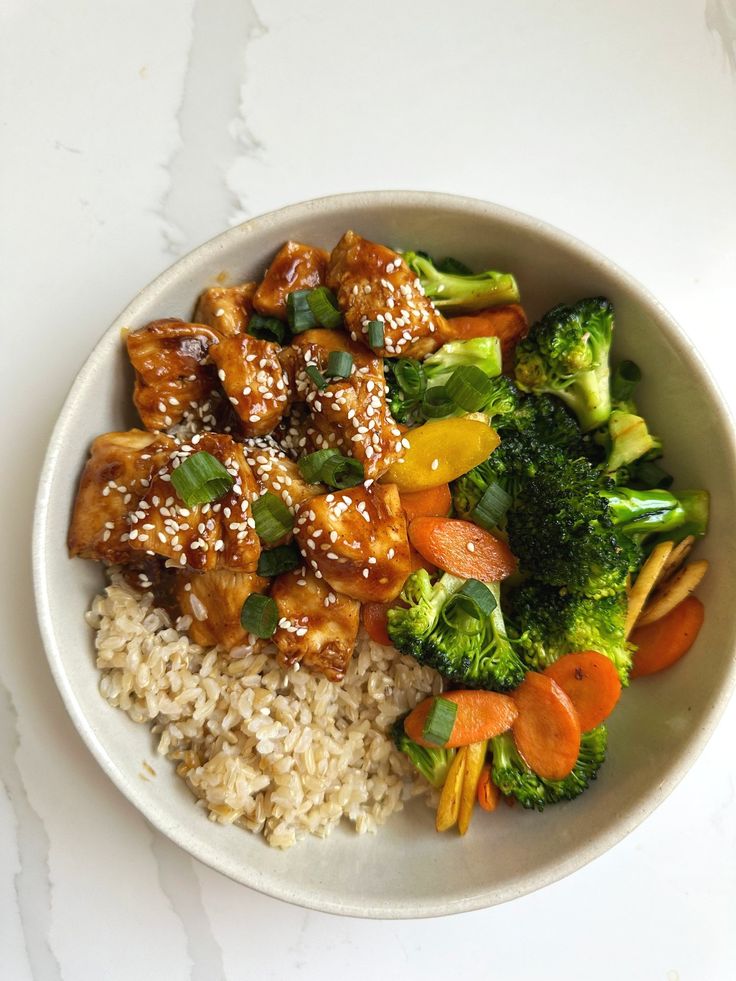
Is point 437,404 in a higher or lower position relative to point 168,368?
lower

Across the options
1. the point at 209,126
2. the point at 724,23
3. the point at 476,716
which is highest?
the point at 724,23

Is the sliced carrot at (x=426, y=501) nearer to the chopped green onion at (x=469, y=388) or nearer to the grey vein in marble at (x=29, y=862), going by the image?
the chopped green onion at (x=469, y=388)

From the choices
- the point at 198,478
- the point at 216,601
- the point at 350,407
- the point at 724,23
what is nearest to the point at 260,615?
the point at 216,601

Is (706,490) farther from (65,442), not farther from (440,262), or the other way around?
(65,442)

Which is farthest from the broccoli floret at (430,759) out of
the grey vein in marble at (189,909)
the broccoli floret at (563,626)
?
the grey vein in marble at (189,909)

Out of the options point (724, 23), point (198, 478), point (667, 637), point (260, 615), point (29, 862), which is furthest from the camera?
point (724, 23)

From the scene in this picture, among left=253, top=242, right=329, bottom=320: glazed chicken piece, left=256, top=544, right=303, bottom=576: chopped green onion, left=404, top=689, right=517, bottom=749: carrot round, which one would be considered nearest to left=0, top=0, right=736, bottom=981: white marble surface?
left=253, top=242, right=329, bottom=320: glazed chicken piece

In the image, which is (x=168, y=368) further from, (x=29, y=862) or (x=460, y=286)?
(x=29, y=862)
